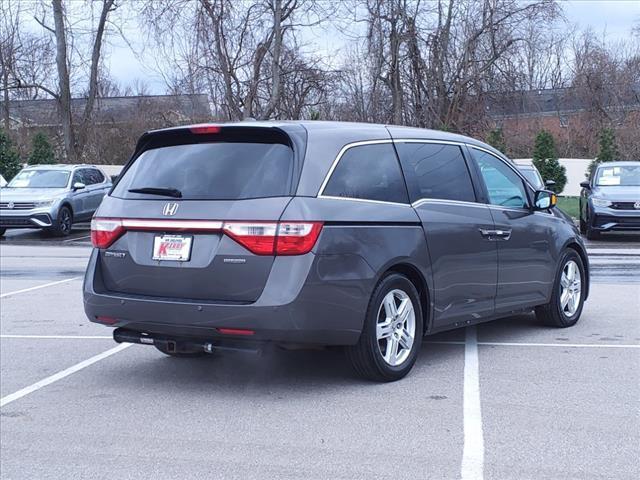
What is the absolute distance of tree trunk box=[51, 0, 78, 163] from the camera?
39188mm

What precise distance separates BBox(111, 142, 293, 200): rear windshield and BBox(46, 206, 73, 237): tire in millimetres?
15530

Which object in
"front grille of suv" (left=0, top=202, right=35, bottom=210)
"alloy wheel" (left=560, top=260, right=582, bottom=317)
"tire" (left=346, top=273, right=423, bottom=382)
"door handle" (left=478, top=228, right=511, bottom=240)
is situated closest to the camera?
"tire" (left=346, top=273, right=423, bottom=382)

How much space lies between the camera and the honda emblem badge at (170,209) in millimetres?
6109

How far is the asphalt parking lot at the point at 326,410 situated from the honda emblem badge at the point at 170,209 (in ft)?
4.00

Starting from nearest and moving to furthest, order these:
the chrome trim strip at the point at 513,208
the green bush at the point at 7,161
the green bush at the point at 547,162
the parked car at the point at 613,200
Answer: the chrome trim strip at the point at 513,208, the parked car at the point at 613,200, the green bush at the point at 7,161, the green bush at the point at 547,162

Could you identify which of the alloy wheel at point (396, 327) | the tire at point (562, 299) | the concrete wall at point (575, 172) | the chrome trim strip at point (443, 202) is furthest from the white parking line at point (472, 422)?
the concrete wall at point (575, 172)

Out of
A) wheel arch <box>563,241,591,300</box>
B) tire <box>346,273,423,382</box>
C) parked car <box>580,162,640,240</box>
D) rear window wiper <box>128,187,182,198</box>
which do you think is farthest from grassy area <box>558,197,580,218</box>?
rear window wiper <box>128,187,182,198</box>

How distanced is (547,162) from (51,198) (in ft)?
68.3

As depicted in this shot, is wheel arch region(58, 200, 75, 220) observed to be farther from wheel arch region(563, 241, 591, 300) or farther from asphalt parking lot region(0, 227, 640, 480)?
wheel arch region(563, 241, 591, 300)

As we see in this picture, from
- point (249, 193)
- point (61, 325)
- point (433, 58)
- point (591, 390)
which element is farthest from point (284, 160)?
point (433, 58)

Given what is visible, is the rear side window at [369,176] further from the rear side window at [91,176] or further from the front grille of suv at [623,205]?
the rear side window at [91,176]

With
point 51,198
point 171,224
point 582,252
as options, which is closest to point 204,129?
point 171,224

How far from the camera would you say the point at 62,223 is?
2170 centimetres

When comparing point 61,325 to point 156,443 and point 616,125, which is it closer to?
point 156,443
